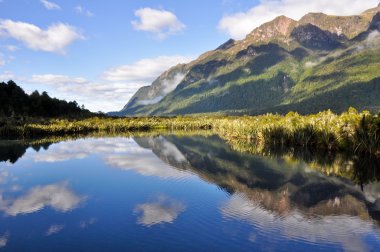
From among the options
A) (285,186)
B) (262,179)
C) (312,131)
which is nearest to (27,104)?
(312,131)

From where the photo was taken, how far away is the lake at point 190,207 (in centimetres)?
1543

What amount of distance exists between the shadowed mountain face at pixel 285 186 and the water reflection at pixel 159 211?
4.90 m

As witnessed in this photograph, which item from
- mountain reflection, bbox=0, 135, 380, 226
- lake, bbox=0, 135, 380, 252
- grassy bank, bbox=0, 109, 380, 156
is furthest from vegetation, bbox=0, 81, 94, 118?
lake, bbox=0, 135, 380, 252

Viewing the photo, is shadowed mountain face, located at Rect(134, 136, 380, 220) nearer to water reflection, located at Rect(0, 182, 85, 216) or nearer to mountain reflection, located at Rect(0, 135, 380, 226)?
mountain reflection, located at Rect(0, 135, 380, 226)

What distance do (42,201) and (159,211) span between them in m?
8.01

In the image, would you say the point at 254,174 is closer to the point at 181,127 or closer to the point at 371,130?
the point at 371,130

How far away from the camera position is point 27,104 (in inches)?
4734

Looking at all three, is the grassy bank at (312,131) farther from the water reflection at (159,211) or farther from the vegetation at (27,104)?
the water reflection at (159,211)

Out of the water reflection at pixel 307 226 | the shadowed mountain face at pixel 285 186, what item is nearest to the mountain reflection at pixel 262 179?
the shadowed mountain face at pixel 285 186

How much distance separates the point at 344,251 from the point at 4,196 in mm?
20936

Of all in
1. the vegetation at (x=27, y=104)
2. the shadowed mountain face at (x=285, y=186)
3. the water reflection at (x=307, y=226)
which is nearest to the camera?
the water reflection at (x=307, y=226)

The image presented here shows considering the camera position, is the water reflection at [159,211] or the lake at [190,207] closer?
the lake at [190,207]

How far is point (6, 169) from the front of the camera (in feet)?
117

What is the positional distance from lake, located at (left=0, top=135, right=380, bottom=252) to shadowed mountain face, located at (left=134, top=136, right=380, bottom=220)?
7 centimetres
